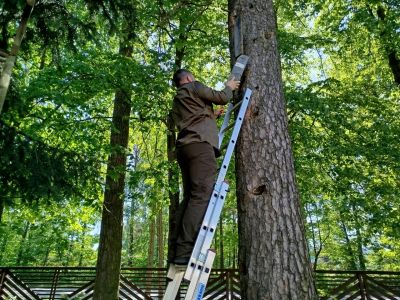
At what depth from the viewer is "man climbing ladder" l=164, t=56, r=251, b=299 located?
2.56m

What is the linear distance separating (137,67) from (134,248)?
24.0 m

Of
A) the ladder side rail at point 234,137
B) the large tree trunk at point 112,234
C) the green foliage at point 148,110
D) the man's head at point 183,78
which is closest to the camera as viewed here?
the ladder side rail at point 234,137

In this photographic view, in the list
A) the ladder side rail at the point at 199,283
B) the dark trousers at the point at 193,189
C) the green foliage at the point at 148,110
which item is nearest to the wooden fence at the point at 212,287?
the green foliage at the point at 148,110

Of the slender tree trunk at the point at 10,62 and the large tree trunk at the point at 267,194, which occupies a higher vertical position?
the slender tree trunk at the point at 10,62

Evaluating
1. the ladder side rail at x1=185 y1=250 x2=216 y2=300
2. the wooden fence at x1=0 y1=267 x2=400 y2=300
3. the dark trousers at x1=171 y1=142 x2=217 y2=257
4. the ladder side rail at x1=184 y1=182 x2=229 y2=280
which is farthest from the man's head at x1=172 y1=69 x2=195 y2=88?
the wooden fence at x1=0 y1=267 x2=400 y2=300

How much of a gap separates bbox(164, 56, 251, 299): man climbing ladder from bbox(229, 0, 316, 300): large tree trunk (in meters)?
0.17

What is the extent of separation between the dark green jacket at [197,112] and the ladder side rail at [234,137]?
0.53ft

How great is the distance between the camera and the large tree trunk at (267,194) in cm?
258

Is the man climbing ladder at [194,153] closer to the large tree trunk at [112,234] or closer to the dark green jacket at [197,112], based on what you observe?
the dark green jacket at [197,112]

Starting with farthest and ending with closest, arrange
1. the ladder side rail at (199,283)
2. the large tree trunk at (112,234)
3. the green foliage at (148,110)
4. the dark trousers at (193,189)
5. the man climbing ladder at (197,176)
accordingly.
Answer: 1. the large tree trunk at (112,234)
2. the green foliage at (148,110)
3. the dark trousers at (193,189)
4. the man climbing ladder at (197,176)
5. the ladder side rail at (199,283)

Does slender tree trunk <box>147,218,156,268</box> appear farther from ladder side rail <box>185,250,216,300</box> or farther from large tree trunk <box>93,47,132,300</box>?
ladder side rail <box>185,250,216,300</box>

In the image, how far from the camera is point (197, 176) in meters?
2.96

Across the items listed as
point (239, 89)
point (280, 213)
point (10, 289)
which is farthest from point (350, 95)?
point (10, 289)

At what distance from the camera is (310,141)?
27.1ft
